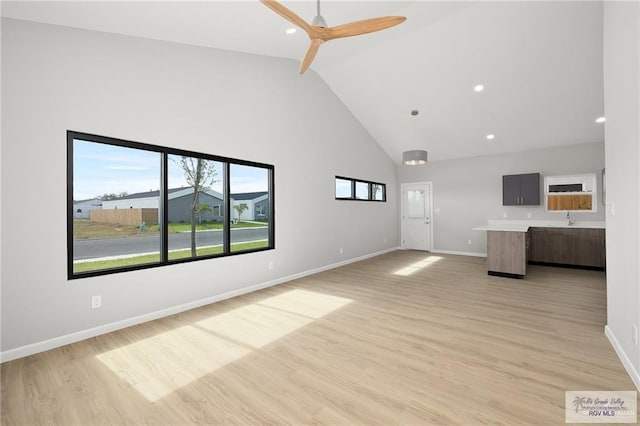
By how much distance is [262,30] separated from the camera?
11.7 feet

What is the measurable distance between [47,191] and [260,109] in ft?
9.50

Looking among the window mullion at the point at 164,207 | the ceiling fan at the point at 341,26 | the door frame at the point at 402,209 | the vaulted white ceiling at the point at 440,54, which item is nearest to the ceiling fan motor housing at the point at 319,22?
the ceiling fan at the point at 341,26

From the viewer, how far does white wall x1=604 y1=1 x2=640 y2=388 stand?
6.75 ft

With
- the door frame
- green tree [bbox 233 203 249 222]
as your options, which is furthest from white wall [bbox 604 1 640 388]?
the door frame

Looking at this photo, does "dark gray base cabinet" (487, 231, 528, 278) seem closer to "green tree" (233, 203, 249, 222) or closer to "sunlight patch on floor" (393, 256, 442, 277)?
"sunlight patch on floor" (393, 256, 442, 277)

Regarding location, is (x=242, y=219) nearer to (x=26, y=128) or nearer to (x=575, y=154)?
(x=26, y=128)

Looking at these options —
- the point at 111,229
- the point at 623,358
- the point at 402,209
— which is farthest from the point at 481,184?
the point at 111,229

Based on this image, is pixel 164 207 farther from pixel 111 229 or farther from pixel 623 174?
pixel 623 174

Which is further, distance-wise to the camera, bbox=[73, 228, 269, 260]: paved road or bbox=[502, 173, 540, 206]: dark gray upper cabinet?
bbox=[502, 173, 540, 206]: dark gray upper cabinet

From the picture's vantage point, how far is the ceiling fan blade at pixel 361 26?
Result: 2.28 metres

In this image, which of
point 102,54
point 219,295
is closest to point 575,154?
point 219,295

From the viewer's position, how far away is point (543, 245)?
636 cm

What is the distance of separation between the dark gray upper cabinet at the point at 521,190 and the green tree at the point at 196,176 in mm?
6710

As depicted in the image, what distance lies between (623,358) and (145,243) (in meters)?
4.90
